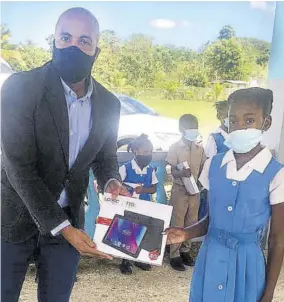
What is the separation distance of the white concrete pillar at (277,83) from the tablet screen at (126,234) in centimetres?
235

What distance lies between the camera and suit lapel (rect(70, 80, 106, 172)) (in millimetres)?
1515

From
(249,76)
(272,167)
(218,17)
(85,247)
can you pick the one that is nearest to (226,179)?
(272,167)

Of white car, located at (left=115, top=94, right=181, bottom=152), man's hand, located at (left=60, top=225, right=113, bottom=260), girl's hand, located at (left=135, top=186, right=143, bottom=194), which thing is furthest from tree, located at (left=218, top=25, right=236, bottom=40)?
man's hand, located at (left=60, top=225, right=113, bottom=260)

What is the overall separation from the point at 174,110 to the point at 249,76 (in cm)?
156

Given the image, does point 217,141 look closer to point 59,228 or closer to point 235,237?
point 235,237

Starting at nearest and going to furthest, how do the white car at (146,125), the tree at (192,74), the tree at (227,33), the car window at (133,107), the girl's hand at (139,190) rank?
1. the girl's hand at (139,190)
2. the white car at (146,125)
3. the car window at (133,107)
4. the tree at (227,33)
5. the tree at (192,74)

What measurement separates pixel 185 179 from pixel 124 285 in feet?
2.75

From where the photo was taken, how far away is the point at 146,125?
5539 mm

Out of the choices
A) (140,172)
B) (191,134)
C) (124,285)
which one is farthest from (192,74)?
(124,285)


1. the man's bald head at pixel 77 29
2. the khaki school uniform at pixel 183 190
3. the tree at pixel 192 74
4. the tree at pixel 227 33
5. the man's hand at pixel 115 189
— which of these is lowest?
the khaki school uniform at pixel 183 190

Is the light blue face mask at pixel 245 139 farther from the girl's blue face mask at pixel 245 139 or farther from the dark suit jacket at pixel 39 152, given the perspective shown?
the dark suit jacket at pixel 39 152

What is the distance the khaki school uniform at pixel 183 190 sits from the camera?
3408 millimetres

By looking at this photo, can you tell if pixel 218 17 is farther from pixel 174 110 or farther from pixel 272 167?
pixel 272 167

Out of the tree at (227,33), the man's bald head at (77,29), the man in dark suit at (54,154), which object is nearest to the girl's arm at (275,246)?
the man in dark suit at (54,154)
